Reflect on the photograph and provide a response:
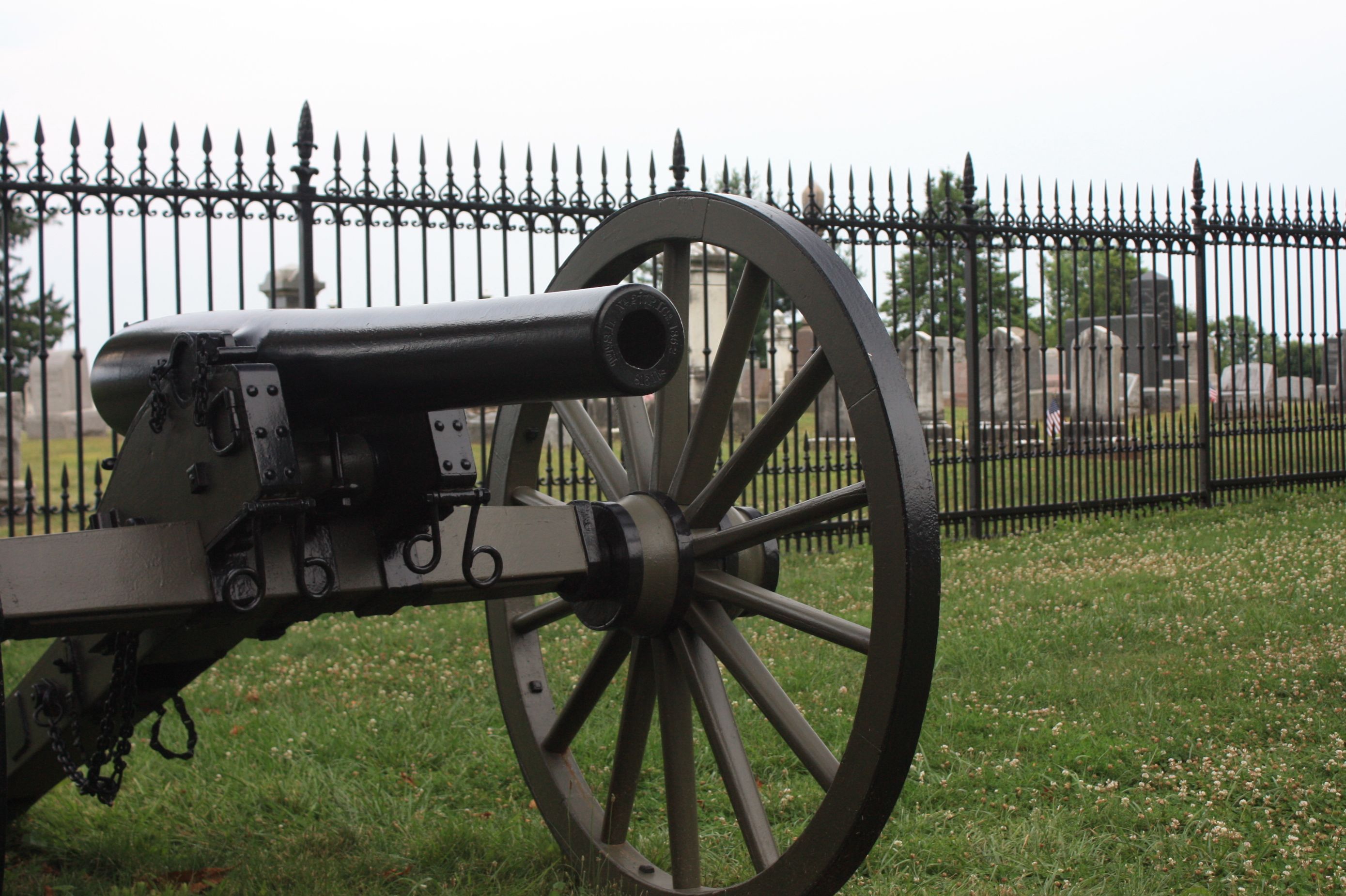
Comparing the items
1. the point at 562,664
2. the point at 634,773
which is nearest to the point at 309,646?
the point at 562,664

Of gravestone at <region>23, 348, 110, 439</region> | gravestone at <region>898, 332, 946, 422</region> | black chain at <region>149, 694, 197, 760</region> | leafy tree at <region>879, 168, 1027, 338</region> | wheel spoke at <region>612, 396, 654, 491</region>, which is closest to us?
black chain at <region>149, 694, 197, 760</region>

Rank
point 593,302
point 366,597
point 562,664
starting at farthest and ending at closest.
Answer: point 562,664
point 366,597
point 593,302

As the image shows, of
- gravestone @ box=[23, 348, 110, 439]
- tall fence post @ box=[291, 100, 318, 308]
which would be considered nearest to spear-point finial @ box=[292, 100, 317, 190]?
tall fence post @ box=[291, 100, 318, 308]

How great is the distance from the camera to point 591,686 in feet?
10.5

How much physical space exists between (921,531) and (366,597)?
3.73 feet

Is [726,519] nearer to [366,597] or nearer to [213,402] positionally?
[366,597]

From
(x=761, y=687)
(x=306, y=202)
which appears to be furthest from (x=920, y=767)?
(x=306, y=202)

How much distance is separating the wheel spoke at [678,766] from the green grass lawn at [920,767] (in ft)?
1.53

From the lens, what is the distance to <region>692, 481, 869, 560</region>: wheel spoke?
2.54 metres

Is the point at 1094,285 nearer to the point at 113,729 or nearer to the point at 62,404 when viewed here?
the point at 113,729

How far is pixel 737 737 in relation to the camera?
9.06 feet

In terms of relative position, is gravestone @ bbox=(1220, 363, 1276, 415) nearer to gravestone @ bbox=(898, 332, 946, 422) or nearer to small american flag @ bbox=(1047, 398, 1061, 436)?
small american flag @ bbox=(1047, 398, 1061, 436)

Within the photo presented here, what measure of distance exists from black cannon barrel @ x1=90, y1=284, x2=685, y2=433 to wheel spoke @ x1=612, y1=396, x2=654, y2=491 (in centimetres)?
86

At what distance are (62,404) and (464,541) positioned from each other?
96.9 feet
